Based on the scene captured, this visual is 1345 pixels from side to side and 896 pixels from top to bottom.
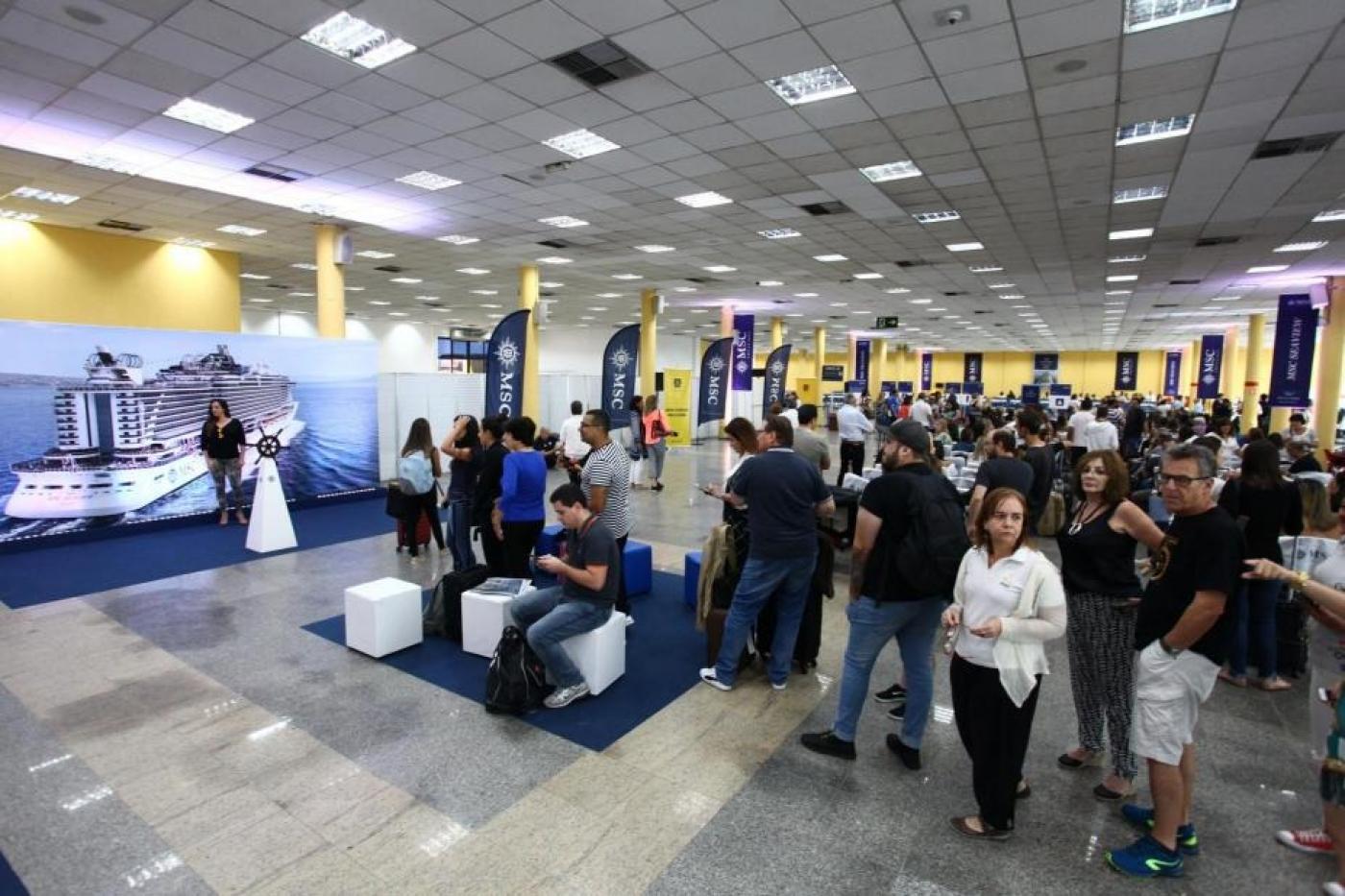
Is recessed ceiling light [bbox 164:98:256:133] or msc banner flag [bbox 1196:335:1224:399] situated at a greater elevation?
recessed ceiling light [bbox 164:98:256:133]

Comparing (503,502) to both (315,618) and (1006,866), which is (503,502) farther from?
(1006,866)

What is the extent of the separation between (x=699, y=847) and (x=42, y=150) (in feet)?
28.5

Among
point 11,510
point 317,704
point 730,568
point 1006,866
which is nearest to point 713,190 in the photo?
point 730,568

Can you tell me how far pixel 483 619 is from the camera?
13.5 ft

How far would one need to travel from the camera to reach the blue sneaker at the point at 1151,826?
7.84ft

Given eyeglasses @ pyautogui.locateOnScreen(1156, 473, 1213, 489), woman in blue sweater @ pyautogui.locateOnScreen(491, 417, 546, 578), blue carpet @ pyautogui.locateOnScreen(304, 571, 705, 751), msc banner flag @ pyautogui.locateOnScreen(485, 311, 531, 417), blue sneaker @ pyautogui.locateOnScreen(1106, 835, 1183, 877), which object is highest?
msc banner flag @ pyautogui.locateOnScreen(485, 311, 531, 417)

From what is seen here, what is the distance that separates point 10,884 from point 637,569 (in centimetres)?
364

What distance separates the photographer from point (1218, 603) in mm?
2113

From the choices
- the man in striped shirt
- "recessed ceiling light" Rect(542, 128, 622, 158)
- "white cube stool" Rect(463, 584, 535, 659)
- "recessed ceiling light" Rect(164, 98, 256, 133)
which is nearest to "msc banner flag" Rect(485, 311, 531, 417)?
Result: "recessed ceiling light" Rect(542, 128, 622, 158)

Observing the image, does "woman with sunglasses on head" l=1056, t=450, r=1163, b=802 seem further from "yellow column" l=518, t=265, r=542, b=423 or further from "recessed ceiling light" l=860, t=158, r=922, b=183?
"yellow column" l=518, t=265, r=542, b=423

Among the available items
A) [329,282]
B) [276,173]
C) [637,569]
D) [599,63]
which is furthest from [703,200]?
[329,282]

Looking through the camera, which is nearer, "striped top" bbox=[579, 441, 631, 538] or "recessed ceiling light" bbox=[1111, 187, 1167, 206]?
"striped top" bbox=[579, 441, 631, 538]

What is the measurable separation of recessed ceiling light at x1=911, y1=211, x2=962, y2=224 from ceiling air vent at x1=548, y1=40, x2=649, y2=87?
5.01 m

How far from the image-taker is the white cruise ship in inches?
261
